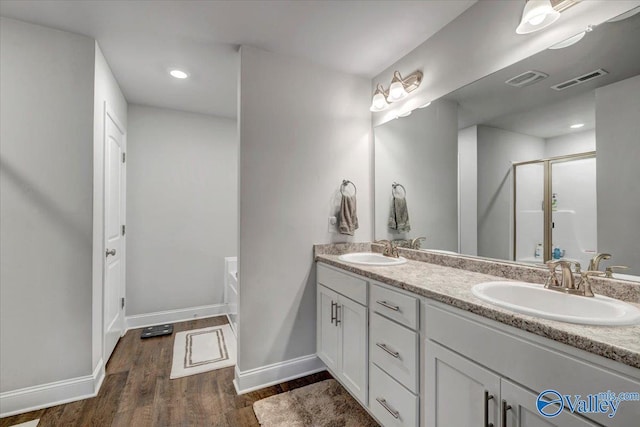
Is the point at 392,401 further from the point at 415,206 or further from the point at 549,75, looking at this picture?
the point at 549,75

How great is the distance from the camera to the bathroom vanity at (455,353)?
0.70 m

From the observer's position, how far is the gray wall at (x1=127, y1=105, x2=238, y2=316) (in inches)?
117

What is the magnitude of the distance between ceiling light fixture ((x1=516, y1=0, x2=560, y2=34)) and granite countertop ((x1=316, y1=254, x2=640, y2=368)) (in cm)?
120

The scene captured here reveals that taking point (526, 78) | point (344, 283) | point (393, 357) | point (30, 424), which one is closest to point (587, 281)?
point (393, 357)

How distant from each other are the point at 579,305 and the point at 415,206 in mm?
Result: 1154

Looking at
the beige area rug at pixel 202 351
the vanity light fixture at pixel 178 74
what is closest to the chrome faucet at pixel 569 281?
the beige area rug at pixel 202 351

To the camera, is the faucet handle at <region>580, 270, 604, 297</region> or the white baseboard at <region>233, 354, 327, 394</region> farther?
the white baseboard at <region>233, 354, 327, 394</region>

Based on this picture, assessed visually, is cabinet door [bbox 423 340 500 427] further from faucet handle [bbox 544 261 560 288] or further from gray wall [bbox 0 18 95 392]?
gray wall [bbox 0 18 95 392]

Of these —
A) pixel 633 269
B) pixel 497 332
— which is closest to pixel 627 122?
pixel 633 269

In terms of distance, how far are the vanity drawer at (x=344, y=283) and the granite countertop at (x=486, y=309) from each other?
0.20 feet

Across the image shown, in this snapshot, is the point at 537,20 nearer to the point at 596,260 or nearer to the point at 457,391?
the point at 596,260

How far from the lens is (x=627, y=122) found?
1100 mm

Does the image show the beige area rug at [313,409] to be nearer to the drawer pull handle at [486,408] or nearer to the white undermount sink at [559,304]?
the drawer pull handle at [486,408]

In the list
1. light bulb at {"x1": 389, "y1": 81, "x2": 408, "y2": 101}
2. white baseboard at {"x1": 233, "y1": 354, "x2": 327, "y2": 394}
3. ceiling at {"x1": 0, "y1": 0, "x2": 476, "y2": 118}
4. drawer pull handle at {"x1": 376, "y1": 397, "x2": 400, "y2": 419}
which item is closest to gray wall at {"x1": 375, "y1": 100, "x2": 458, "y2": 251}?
light bulb at {"x1": 389, "y1": 81, "x2": 408, "y2": 101}
